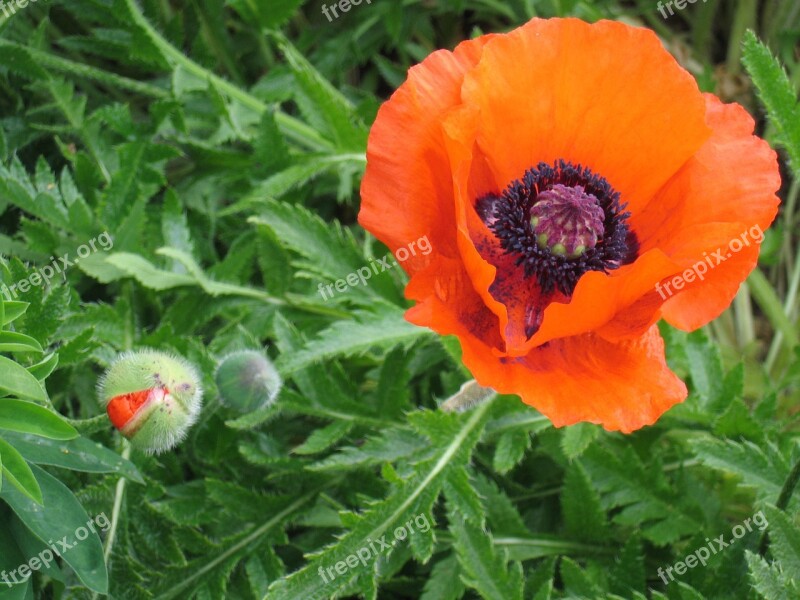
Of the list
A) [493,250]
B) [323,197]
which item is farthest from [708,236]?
[323,197]

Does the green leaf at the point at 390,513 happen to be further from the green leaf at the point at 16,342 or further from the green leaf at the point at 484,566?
the green leaf at the point at 16,342

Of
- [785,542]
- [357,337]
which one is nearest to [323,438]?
[357,337]

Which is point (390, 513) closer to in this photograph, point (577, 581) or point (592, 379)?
point (577, 581)

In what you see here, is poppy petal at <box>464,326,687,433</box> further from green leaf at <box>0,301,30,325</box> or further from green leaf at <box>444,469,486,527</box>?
green leaf at <box>0,301,30,325</box>

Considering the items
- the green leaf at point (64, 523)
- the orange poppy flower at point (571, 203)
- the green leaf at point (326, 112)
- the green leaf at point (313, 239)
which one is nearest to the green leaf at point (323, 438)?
the green leaf at point (313, 239)

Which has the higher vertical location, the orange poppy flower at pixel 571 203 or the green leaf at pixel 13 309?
the green leaf at pixel 13 309

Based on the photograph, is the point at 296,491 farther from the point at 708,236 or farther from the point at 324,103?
the point at 708,236

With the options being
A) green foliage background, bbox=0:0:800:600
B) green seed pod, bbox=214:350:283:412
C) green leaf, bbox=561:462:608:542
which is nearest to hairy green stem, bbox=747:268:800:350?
green foliage background, bbox=0:0:800:600
